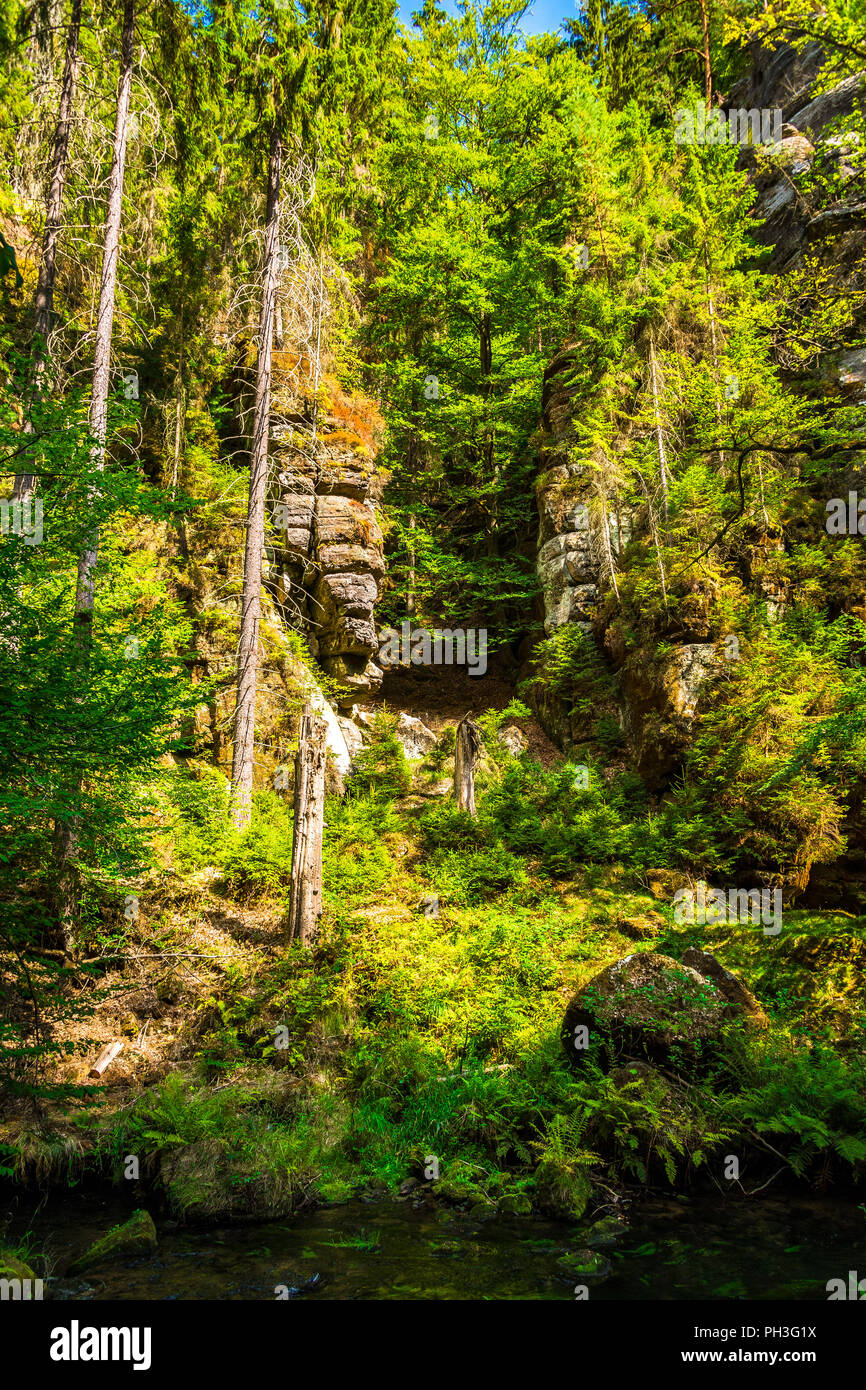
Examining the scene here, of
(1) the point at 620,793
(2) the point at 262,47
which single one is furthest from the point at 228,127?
(1) the point at 620,793

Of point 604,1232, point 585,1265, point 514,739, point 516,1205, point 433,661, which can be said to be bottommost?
point 516,1205

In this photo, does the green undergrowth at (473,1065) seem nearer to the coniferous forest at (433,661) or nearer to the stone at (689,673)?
the coniferous forest at (433,661)

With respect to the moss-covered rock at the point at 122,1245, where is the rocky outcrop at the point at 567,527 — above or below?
above

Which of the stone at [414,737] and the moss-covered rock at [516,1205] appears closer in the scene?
the moss-covered rock at [516,1205]

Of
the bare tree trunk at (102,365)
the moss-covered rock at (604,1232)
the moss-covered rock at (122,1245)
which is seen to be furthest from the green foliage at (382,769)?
the moss-covered rock at (604,1232)

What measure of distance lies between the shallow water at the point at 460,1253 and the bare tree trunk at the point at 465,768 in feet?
26.4

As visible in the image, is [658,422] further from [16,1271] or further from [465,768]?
[16,1271]

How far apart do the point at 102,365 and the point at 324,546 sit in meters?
7.16

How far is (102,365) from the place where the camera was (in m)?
11.3

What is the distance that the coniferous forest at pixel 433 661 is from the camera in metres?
6.30

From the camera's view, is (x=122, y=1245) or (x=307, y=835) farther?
(x=307, y=835)

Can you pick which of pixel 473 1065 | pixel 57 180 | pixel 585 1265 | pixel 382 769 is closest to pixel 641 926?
pixel 473 1065

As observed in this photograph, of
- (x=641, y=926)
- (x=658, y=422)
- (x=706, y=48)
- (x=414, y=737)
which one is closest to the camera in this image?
(x=641, y=926)

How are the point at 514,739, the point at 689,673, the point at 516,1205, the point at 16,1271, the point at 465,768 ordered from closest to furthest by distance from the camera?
the point at 16,1271
the point at 516,1205
the point at 689,673
the point at 465,768
the point at 514,739
